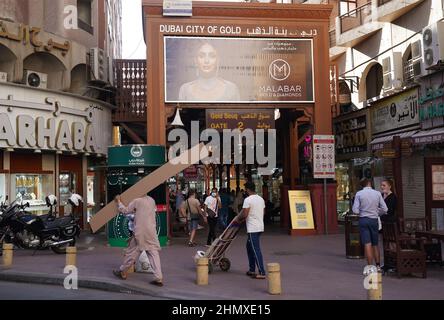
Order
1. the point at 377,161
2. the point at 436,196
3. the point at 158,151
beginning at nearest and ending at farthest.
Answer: the point at 436,196 → the point at 158,151 → the point at 377,161

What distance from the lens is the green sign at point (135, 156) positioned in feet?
51.0

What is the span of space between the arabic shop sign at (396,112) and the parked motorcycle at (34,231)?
11.2 metres

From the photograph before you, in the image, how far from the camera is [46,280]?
34.7 feet

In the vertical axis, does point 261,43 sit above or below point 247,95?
above

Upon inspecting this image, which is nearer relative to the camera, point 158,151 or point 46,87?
point 158,151

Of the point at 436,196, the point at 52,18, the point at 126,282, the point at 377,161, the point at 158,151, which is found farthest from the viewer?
the point at 52,18

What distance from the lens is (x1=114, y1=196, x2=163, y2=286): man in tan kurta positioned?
31.7ft

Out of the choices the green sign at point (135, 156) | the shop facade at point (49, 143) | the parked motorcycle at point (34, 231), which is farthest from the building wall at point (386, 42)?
the parked motorcycle at point (34, 231)

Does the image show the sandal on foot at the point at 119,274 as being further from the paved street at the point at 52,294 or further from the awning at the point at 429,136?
the awning at the point at 429,136

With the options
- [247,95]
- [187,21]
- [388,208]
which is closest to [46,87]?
[187,21]

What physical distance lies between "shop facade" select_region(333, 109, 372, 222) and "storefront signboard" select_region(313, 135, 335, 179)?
341 cm

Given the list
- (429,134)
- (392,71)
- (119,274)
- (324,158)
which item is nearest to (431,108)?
(429,134)

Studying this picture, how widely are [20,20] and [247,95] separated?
30.7 feet

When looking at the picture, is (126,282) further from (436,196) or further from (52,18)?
(52,18)
